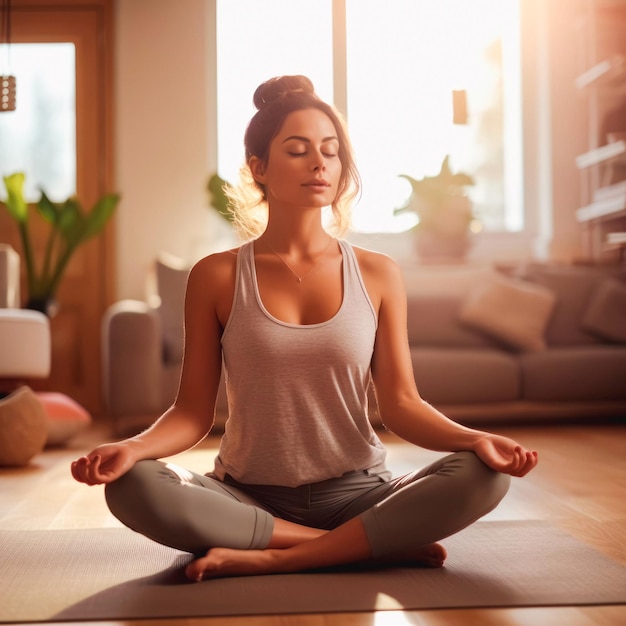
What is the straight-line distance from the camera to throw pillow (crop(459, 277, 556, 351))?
4250mm

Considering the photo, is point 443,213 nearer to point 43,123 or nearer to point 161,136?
point 161,136

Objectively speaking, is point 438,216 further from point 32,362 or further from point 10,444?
point 10,444

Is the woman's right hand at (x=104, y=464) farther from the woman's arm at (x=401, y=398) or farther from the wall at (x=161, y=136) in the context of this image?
the wall at (x=161, y=136)

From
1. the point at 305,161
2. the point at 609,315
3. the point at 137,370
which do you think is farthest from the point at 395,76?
the point at 305,161

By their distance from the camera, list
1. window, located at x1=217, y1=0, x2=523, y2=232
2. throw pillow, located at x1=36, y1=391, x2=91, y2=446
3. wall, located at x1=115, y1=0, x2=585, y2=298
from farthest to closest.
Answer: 1. window, located at x1=217, y1=0, x2=523, y2=232
2. wall, located at x1=115, y1=0, x2=585, y2=298
3. throw pillow, located at x1=36, y1=391, x2=91, y2=446

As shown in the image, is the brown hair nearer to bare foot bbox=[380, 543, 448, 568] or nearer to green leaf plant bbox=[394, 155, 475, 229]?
bare foot bbox=[380, 543, 448, 568]

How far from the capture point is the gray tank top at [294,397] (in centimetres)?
154

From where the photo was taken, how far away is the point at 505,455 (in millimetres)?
1432

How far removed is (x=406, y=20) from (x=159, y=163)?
1709mm

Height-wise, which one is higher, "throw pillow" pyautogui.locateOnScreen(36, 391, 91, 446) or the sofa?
the sofa

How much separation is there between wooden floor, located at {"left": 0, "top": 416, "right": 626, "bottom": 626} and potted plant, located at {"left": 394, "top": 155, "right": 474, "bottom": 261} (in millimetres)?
1328

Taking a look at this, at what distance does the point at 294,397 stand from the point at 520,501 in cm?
95

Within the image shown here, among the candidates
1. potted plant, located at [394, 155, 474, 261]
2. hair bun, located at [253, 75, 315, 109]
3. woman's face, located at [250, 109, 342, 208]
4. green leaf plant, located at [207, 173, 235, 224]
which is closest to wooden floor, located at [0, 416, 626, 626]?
woman's face, located at [250, 109, 342, 208]

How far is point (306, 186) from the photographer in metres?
1.58
